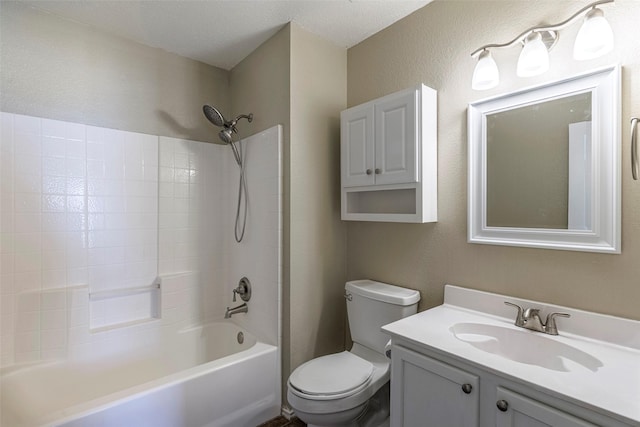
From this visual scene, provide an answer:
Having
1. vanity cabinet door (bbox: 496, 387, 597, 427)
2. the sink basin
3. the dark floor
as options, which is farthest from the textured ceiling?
the dark floor

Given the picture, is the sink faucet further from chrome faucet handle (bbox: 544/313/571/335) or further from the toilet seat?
the toilet seat

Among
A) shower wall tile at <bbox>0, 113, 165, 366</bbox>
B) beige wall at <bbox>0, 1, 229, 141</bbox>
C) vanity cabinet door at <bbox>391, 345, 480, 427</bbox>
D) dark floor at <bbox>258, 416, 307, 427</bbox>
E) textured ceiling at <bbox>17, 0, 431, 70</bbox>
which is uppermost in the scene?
textured ceiling at <bbox>17, 0, 431, 70</bbox>

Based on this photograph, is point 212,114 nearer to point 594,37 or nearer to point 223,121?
point 223,121

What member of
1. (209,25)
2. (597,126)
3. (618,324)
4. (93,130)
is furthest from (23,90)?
(618,324)

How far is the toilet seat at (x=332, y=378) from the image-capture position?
4.64 feet

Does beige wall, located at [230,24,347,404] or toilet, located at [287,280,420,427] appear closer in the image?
toilet, located at [287,280,420,427]

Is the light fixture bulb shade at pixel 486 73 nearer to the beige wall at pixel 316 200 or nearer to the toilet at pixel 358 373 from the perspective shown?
the beige wall at pixel 316 200

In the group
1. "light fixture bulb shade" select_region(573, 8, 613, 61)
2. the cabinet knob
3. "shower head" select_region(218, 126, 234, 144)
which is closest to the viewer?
the cabinet knob

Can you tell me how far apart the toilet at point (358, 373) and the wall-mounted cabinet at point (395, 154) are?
44 cm

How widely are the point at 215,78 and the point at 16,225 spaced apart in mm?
1615

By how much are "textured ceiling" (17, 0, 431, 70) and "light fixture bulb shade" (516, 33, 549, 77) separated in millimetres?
709

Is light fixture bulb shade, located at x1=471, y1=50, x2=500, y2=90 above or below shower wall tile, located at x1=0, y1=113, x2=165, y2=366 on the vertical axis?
above

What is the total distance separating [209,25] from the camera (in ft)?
6.20

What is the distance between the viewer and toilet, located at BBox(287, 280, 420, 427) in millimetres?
1404
